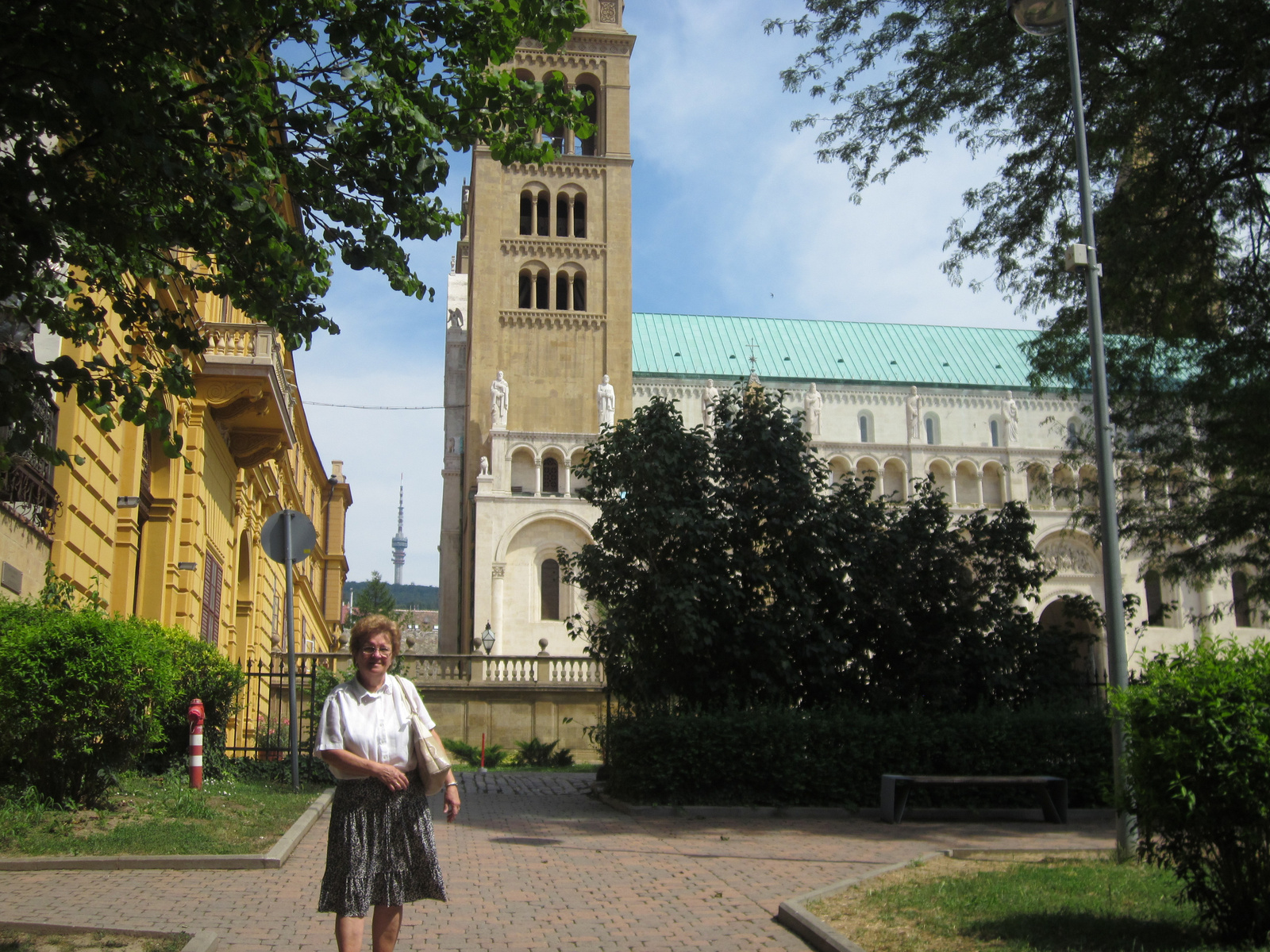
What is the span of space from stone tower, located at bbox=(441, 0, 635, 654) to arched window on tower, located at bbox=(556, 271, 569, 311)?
9 cm

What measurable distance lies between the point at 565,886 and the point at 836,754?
6309mm

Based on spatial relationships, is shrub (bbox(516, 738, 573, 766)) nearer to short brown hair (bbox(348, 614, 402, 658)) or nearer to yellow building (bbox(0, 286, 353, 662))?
yellow building (bbox(0, 286, 353, 662))

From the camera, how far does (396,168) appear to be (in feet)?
27.0

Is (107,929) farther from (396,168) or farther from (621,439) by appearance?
(621,439)

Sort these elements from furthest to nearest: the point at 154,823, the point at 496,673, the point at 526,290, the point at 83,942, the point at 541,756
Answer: the point at 526,290 → the point at 496,673 → the point at 541,756 → the point at 154,823 → the point at 83,942

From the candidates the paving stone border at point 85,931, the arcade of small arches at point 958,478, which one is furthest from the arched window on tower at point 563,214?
the paving stone border at point 85,931

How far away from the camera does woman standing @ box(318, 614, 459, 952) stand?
5.49m

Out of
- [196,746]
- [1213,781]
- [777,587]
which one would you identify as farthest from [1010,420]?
[1213,781]

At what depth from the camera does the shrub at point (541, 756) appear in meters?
27.6

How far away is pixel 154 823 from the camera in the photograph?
10523 millimetres

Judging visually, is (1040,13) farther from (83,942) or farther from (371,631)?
(83,942)

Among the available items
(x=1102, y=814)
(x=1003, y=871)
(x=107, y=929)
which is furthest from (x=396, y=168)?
(x=1102, y=814)

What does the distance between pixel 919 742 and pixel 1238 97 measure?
379 inches

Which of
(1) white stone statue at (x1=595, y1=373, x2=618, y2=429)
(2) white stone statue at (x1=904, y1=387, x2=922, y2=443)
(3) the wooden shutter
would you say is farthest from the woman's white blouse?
(2) white stone statue at (x1=904, y1=387, x2=922, y2=443)
